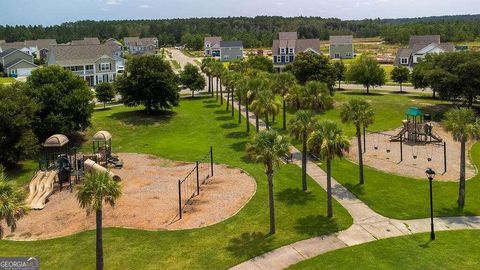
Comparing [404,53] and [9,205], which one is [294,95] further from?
[404,53]

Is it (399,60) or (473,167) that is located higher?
(399,60)

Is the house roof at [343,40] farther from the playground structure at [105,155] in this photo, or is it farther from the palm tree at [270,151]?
the palm tree at [270,151]

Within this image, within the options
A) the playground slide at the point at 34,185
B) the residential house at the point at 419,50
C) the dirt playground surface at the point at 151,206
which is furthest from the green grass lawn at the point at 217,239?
the residential house at the point at 419,50

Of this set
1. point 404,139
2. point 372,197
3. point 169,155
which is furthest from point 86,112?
point 404,139

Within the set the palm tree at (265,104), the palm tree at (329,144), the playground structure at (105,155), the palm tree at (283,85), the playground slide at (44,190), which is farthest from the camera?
the palm tree at (283,85)

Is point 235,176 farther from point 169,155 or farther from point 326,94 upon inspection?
point 326,94

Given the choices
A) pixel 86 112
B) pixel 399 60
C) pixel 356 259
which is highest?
pixel 399 60
